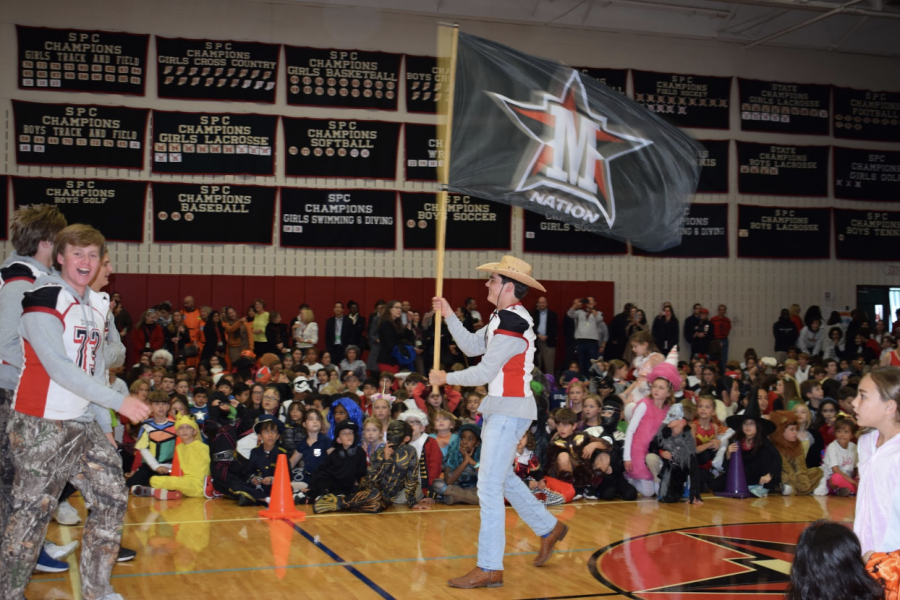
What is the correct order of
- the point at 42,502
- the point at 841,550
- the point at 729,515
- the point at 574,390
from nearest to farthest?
1. the point at 841,550
2. the point at 42,502
3. the point at 729,515
4. the point at 574,390

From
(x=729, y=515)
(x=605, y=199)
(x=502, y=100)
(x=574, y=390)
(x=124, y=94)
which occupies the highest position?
(x=124, y=94)

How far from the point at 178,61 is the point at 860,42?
15075mm

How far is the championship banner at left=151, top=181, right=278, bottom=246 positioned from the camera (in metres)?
17.1

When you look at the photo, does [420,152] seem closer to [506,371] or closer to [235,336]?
[235,336]

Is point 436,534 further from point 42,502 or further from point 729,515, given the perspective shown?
point 42,502

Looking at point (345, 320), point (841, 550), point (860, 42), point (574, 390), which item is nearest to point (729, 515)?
point (574, 390)

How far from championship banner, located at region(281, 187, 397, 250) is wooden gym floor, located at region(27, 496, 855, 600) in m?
A: 8.88

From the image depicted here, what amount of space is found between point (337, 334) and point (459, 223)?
3.51 metres

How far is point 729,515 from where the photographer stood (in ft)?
29.3

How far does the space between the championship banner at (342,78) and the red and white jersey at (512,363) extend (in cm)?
1274

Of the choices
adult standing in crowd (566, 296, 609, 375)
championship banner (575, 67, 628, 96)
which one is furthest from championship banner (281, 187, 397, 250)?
championship banner (575, 67, 628, 96)

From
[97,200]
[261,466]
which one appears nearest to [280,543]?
[261,466]

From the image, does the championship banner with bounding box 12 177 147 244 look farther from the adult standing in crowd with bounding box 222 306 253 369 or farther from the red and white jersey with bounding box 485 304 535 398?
the red and white jersey with bounding box 485 304 535 398

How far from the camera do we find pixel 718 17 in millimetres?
20000
